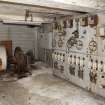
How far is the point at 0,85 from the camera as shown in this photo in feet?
12.9

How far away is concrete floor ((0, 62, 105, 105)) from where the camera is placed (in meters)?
2.92

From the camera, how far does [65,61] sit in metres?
4.26

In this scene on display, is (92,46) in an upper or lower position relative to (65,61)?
upper

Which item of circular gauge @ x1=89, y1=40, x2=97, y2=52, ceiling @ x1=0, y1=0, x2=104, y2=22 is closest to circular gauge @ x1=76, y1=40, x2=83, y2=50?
circular gauge @ x1=89, y1=40, x2=97, y2=52

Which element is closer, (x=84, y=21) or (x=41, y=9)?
(x=41, y=9)

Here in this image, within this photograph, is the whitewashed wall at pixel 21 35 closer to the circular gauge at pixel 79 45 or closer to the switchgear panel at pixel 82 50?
the switchgear panel at pixel 82 50

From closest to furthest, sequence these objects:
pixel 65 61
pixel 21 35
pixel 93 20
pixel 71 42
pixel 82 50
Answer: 1. pixel 93 20
2. pixel 82 50
3. pixel 71 42
4. pixel 65 61
5. pixel 21 35

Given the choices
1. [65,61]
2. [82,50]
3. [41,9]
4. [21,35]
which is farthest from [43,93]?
[21,35]

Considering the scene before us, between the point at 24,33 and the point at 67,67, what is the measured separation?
10.8ft

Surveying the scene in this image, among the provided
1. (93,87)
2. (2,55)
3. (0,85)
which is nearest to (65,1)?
(93,87)

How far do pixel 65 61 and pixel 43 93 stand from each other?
4.17ft

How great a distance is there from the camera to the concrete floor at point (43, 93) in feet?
9.58

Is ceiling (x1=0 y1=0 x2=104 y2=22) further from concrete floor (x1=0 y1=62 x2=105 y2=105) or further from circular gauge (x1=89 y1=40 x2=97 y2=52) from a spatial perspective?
concrete floor (x1=0 y1=62 x2=105 y2=105)

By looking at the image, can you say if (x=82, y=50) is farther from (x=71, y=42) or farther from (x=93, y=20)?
(x=93, y=20)
